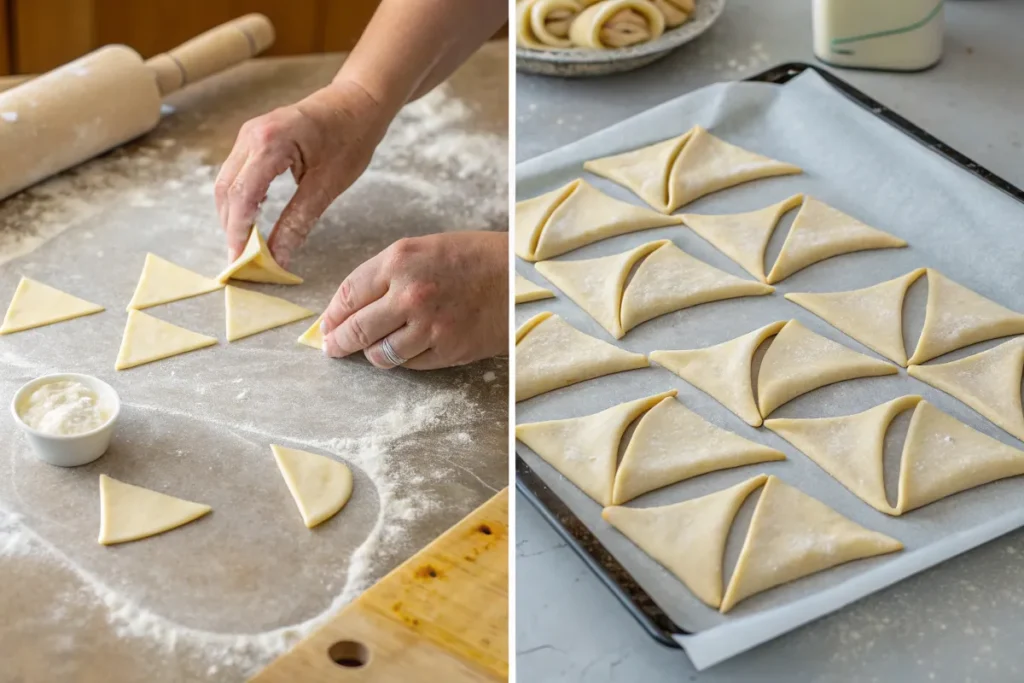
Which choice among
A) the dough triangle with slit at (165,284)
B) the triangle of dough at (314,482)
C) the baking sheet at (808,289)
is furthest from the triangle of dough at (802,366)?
the dough triangle with slit at (165,284)

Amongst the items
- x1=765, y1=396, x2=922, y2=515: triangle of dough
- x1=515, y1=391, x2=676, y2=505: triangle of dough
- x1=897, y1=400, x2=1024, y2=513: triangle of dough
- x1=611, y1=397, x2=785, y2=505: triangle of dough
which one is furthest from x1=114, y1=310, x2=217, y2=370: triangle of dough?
x1=897, y1=400, x2=1024, y2=513: triangle of dough

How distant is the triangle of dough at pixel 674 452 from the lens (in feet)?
3.50

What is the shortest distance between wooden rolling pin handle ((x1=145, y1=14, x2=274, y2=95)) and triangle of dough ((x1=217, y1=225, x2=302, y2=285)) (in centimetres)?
Result: 45

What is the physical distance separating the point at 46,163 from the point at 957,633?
51.4 inches

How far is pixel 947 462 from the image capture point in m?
1.07

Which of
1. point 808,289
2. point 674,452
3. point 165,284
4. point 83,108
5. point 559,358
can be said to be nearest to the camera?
point 674,452

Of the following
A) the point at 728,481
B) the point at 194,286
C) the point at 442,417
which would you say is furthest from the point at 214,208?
the point at 728,481

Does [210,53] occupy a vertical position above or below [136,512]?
above

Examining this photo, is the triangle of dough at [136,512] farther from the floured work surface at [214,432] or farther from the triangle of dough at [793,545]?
the triangle of dough at [793,545]

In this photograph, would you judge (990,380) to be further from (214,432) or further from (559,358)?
(214,432)

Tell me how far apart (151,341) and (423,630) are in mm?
561

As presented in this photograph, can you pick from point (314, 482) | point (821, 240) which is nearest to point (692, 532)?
point (314, 482)

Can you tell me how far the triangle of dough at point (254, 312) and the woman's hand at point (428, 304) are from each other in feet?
0.31

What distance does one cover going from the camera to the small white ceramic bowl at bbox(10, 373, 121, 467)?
1139mm
